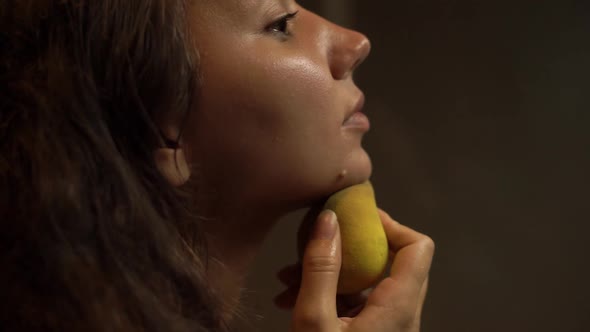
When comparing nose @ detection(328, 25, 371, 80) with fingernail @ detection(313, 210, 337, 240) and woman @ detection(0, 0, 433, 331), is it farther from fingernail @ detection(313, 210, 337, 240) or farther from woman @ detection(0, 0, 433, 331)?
fingernail @ detection(313, 210, 337, 240)

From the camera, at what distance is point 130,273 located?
50 centimetres

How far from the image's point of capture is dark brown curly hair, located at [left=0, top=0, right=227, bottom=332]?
0.47m

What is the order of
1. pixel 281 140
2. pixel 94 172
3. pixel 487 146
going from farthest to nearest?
pixel 487 146, pixel 281 140, pixel 94 172

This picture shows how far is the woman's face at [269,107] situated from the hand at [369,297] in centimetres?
7

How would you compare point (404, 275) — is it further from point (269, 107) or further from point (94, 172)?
point (94, 172)

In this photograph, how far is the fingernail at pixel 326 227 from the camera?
2.02 ft

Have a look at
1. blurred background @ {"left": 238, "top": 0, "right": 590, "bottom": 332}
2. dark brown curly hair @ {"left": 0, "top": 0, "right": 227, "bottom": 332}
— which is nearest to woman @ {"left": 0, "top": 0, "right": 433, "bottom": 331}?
dark brown curly hair @ {"left": 0, "top": 0, "right": 227, "bottom": 332}

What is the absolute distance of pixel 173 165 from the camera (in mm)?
590

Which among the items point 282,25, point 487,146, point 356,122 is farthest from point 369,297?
point 487,146

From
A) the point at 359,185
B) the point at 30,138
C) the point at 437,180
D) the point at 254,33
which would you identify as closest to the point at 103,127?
the point at 30,138

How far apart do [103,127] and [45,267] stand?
0.44 ft

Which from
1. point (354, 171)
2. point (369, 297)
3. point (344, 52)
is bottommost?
point (369, 297)

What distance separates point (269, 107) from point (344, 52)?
5.2 inches

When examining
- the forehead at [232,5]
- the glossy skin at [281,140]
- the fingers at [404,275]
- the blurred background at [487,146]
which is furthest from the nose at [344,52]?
the blurred background at [487,146]
